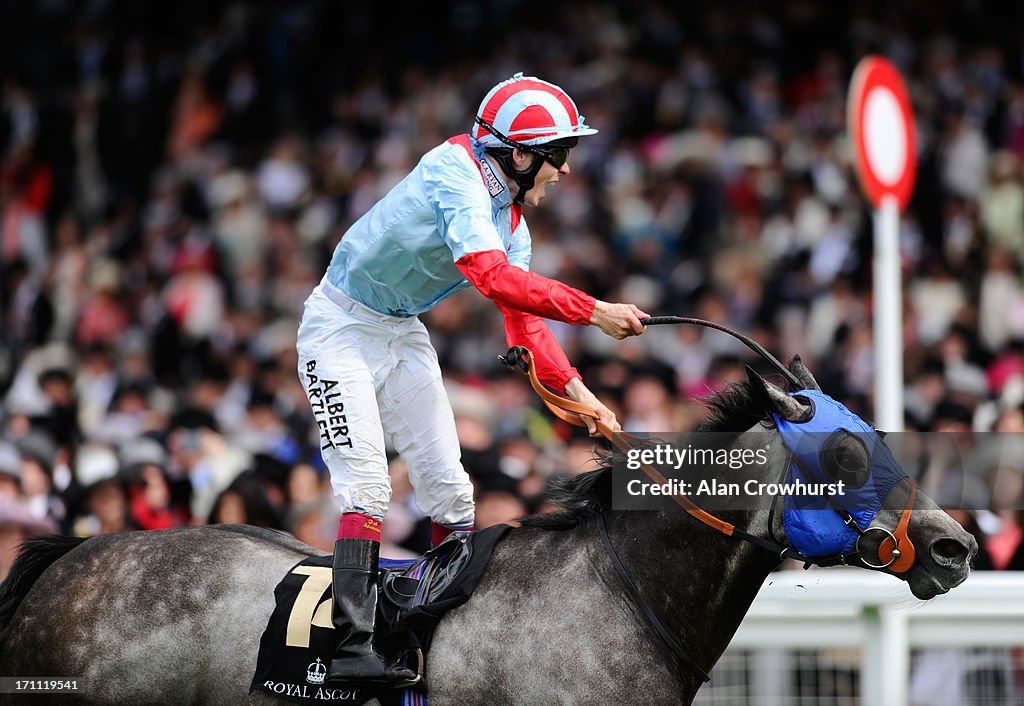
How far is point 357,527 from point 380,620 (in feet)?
0.99

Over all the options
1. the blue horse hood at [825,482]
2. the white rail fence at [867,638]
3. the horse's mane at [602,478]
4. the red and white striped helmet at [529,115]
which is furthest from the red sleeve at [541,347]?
the white rail fence at [867,638]

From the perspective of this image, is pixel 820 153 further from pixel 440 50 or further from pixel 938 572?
pixel 938 572

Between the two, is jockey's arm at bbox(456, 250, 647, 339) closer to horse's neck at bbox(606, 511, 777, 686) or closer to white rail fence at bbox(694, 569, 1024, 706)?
horse's neck at bbox(606, 511, 777, 686)

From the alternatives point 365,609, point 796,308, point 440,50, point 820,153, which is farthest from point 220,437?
point 440,50

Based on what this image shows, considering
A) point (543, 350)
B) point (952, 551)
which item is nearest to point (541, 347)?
point (543, 350)

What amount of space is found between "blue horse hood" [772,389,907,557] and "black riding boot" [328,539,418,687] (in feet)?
4.07

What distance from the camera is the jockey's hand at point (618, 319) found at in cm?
408

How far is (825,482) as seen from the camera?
4062 mm

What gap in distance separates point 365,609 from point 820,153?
10112mm

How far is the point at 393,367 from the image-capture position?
189 inches

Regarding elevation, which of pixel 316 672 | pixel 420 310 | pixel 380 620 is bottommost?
pixel 316 672

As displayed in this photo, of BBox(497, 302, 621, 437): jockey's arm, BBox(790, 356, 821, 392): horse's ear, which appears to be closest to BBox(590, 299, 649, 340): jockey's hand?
BBox(497, 302, 621, 437): jockey's arm

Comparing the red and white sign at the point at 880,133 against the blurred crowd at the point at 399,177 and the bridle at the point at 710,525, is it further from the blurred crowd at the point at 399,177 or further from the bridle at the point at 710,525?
the bridle at the point at 710,525

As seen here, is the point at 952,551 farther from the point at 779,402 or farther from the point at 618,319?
the point at 618,319
